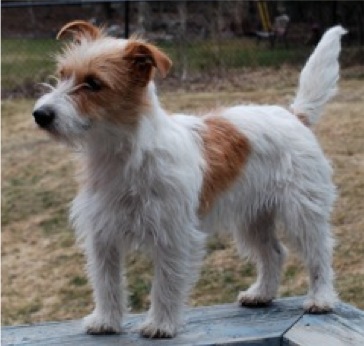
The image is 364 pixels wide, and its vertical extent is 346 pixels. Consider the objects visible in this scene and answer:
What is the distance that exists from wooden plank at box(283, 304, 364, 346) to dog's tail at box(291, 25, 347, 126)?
85 centimetres

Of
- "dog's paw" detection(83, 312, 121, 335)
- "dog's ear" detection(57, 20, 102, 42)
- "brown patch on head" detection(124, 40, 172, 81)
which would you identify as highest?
"dog's ear" detection(57, 20, 102, 42)

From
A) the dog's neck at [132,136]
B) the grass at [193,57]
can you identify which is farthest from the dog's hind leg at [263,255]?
the grass at [193,57]

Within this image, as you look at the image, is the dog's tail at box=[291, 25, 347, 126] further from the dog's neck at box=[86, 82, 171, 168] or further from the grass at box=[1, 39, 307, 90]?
the grass at box=[1, 39, 307, 90]

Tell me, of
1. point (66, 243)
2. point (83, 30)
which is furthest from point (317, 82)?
point (66, 243)

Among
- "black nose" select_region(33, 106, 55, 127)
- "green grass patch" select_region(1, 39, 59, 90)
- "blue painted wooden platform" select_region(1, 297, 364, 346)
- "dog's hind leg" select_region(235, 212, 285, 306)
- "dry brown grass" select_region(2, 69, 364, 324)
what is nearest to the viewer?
"black nose" select_region(33, 106, 55, 127)

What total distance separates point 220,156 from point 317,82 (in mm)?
757

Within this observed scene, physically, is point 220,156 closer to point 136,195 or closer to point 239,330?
point 136,195

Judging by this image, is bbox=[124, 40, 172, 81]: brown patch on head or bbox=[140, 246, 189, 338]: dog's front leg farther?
bbox=[140, 246, 189, 338]: dog's front leg

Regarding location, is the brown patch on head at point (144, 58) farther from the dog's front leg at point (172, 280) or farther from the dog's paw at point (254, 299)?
the dog's paw at point (254, 299)

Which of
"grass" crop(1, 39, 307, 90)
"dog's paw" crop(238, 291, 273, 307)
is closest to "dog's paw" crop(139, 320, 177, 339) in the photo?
"dog's paw" crop(238, 291, 273, 307)

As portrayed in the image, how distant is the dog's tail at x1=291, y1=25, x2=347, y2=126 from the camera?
13.9 feet

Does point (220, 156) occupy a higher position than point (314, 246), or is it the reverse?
point (220, 156)

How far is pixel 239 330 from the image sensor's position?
12.7 feet

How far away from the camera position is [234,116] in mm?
3930
